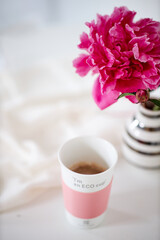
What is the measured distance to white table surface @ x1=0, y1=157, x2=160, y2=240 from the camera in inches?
17.2

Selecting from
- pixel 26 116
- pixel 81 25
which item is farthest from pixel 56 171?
pixel 81 25

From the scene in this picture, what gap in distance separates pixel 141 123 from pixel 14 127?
29 cm

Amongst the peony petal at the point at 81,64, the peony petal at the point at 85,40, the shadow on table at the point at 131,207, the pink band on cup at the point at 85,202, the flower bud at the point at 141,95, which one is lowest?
the shadow on table at the point at 131,207

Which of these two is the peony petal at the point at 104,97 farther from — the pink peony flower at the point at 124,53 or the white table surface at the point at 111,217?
the white table surface at the point at 111,217

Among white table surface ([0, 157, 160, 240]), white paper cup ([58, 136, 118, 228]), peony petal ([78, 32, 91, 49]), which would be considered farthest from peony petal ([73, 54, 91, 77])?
white table surface ([0, 157, 160, 240])

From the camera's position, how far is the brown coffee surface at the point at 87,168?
0.47 meters

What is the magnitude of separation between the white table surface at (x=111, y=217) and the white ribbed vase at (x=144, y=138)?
0.04 m

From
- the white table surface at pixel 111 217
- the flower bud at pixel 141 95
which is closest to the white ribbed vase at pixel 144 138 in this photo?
the white table surface at pixel 111 217

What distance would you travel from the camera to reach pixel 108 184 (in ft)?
1.37

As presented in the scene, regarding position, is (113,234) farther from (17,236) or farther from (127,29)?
(127,29)

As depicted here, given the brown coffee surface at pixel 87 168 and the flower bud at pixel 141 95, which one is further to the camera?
the brown coffee surface at pixel 87 168

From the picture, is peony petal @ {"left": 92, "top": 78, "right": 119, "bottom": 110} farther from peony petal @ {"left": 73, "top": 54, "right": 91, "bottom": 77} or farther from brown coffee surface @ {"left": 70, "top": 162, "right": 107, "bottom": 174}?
brown coffee surface @ {"left": 70, "top": 162, "right": 107, "bottom": 174}

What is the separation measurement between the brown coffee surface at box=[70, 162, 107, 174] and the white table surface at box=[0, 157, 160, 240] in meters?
0.07

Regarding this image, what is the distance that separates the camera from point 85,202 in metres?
0.42
